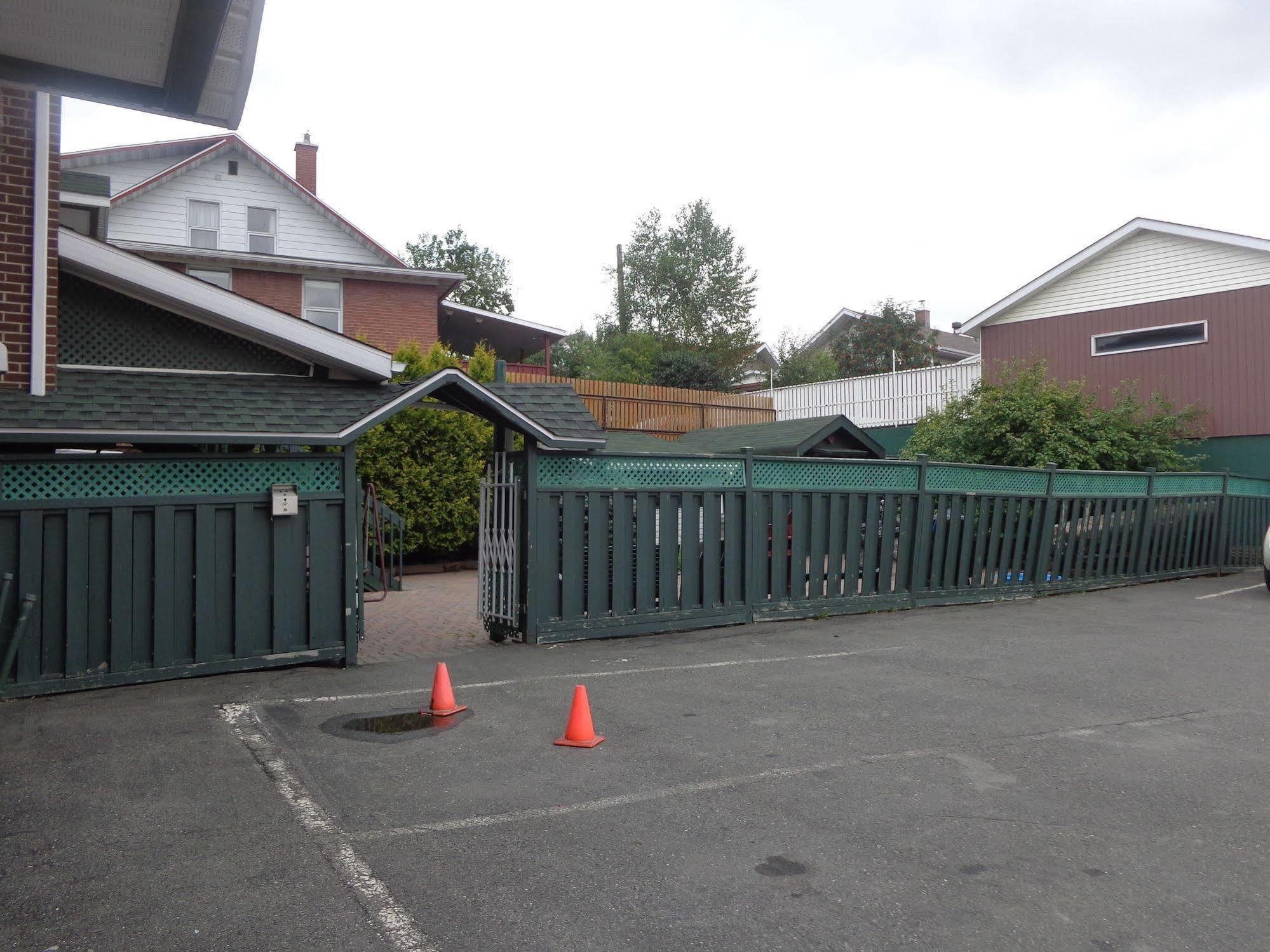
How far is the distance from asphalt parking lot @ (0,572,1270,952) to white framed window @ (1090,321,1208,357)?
1588 centimetres

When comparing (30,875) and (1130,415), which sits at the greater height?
(1130,415)

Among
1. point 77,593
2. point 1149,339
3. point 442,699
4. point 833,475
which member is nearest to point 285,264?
point 833,475

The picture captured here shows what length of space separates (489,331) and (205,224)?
9068mm

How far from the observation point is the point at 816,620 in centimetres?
1105

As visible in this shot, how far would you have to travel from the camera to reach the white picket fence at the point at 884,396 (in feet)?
87.9

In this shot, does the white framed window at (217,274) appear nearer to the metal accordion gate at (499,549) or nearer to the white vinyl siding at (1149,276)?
the metal accordion gate at (499,549)

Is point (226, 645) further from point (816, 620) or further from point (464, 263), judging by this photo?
point (464, 263)

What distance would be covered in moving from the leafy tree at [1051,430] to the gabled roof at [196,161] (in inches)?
578

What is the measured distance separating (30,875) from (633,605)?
649 centimetres

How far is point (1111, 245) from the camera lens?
2275 cm

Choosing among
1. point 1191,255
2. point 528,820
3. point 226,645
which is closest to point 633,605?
point 226,645

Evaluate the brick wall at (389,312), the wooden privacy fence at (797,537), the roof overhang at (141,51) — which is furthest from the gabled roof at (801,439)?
the roof overhang at (141,51)

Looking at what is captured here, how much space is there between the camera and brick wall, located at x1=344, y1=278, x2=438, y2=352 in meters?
24.8

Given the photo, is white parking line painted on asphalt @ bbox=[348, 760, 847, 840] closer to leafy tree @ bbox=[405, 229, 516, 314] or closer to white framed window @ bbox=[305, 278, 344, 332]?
white framed window @ bbox=[305, 278, 344, 332]
